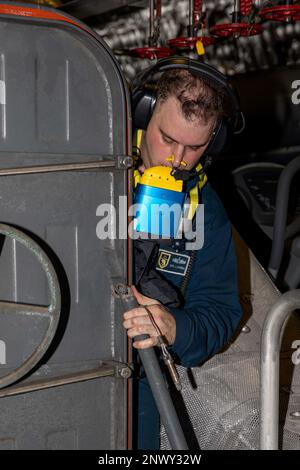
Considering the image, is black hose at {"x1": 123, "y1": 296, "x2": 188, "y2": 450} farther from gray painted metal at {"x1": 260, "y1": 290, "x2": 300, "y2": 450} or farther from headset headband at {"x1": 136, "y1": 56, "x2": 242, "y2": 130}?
headset headband at {"x1": 136, "y1": 56, "x2": 242, "y2": 130}

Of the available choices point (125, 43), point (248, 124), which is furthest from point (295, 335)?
point (125, 43)

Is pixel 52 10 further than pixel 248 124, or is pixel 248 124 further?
pixel 248 124

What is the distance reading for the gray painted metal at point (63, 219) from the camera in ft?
4.64

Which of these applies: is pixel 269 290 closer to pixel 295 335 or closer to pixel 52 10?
pixel 295 335

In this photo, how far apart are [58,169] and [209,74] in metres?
0.56

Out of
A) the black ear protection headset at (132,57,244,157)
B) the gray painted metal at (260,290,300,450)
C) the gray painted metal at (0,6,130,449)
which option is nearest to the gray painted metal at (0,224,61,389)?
the gray painted metal at (0,6,130,449)

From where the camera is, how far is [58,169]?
1435mm

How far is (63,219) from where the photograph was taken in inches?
58.5

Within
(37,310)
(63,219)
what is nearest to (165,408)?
(37,310)

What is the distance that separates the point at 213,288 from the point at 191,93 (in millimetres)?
554

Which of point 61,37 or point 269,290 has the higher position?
point 61,37

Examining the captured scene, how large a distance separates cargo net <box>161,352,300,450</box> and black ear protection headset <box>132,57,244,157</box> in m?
0.64

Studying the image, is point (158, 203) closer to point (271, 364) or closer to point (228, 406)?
point (271, 364)
